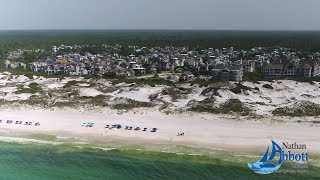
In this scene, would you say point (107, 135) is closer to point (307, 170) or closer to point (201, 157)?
point (201, 157)

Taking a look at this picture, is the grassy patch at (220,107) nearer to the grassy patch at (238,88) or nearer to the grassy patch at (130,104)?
the grassy patch at (238,88)

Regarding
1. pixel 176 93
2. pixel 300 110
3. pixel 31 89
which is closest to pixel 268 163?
pixel 300 110

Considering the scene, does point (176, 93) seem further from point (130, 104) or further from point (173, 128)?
point (173, 128)

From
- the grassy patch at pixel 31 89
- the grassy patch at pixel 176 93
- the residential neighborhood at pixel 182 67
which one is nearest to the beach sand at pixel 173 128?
the grassy patch at pixel 176 93

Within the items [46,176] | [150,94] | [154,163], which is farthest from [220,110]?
[46,176]

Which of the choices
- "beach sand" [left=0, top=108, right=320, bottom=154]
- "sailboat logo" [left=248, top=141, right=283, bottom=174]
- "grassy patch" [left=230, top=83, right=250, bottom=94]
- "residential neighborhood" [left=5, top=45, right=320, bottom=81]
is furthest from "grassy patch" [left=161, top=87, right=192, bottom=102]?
"sailboat logo" [left=248, top=141, right=283, bottom=174]
